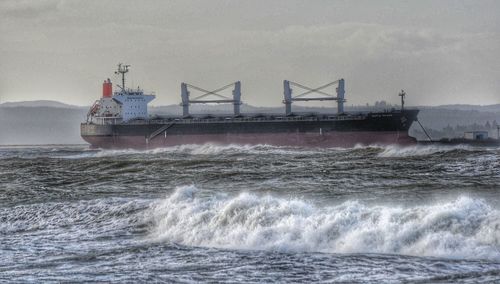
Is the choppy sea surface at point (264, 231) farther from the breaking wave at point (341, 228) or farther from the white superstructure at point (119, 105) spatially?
the white superstructure at point (119, 105)

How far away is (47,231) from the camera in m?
22.5

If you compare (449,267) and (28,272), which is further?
(28,272)

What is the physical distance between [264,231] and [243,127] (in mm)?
52060

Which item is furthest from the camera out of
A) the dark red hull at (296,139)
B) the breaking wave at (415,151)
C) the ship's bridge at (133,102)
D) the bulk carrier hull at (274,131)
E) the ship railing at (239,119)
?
→ the ship's bridge at (133,102)

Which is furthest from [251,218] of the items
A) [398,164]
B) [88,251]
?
[398,164]

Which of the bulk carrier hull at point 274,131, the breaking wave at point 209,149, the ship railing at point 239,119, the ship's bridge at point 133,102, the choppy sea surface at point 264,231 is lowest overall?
the breaking wave at point 209,149

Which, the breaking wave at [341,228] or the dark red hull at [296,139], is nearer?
the breaking wave at [341,228]

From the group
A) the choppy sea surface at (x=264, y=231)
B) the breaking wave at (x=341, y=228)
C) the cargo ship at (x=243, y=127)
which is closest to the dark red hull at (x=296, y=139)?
the cargo ship at (x=243, y=127)

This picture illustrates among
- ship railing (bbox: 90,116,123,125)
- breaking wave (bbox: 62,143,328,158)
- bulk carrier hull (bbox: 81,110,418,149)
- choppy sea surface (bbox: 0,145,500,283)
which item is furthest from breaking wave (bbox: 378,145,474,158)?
ship railing (bbox: 90,116,123,125)

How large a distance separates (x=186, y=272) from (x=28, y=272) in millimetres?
3398

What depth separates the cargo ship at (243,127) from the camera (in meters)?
A: 66.6

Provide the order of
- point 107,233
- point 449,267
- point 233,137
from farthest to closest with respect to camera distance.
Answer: point 233,137, point 107,233, point 449,267

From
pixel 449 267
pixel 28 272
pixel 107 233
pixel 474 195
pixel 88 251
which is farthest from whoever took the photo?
pixel 474 195

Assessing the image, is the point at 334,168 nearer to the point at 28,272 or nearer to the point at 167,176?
Result: the point at 167,176
